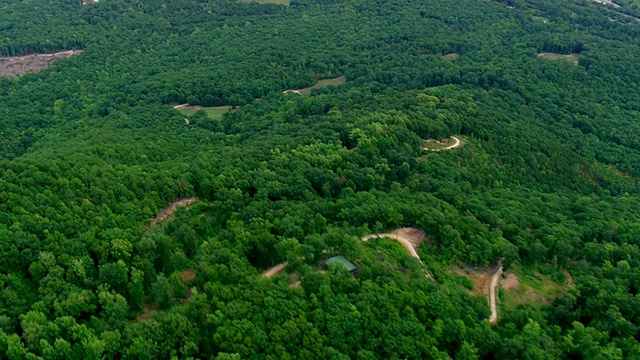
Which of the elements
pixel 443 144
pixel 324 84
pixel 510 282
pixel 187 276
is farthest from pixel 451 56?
pixel 187 276

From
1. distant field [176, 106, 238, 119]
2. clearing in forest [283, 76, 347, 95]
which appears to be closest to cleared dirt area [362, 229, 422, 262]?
distant field [176, 106, 238, 119]

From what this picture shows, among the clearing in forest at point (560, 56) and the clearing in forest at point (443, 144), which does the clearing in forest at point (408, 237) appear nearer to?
the clearing in forest at point (443, 144)

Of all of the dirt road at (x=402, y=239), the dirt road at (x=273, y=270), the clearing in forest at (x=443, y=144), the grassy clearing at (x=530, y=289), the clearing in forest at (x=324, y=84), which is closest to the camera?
the dirt road at (x=273, y=270)

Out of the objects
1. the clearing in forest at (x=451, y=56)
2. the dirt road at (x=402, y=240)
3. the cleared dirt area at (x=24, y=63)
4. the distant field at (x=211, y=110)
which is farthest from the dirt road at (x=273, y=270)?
the cleared dirt area at (x=24, y=63)

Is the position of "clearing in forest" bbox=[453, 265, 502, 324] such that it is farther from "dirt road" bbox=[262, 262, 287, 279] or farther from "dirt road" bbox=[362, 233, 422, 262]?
"dirt road" bbox=[262, 262, 287, 279]

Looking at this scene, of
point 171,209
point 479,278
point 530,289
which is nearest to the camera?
point 530,289

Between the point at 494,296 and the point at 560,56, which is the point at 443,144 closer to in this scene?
the point at 494,296

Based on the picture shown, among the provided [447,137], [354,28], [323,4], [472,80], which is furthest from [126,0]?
[447,137]
